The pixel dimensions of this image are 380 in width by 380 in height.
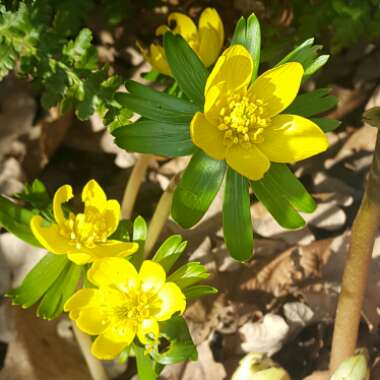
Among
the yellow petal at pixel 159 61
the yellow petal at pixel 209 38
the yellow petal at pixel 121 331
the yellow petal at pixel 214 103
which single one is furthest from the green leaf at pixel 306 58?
the yellow petal at pixel 121 331

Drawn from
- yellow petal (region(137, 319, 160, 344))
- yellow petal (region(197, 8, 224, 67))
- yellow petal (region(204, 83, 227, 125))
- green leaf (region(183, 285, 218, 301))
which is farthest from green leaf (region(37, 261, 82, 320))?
yellow petal (region(197, 8, 224, 67))

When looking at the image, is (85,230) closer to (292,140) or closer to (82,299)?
(82,299)

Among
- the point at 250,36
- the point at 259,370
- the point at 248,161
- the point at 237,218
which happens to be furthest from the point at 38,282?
the point at 250,36

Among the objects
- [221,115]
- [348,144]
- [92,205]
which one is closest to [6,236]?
[92,205]

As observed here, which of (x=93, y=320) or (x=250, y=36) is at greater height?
(x=250, y=36)

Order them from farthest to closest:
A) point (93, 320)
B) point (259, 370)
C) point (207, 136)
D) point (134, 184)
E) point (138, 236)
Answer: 1. point (134, 184)
2. point (259, 370)
3. point (138, 236)
4. point (93, 320)
5. point (207, 136)

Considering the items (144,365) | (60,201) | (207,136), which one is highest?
(207,136)
